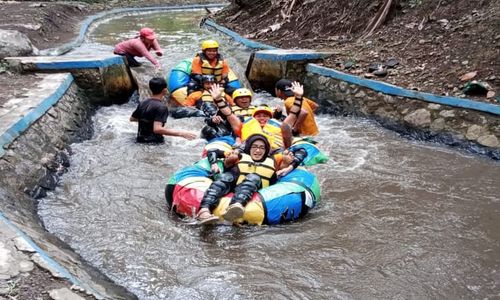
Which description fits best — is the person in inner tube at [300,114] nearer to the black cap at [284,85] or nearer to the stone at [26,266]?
the black cap at [284,85]

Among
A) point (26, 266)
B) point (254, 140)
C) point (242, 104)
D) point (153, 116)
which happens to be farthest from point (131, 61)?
point (26, 266)

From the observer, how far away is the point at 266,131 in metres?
5.67

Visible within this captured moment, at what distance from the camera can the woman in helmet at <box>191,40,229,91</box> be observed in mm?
8273

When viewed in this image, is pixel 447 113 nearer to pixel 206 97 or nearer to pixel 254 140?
pixel 254 140

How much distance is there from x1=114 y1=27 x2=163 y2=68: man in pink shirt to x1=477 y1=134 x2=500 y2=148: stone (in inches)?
209

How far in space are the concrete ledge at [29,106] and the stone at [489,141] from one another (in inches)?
194

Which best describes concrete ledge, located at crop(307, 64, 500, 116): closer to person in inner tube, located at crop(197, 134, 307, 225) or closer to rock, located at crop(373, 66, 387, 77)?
rock, located at crop(373, 66, 387, 77)

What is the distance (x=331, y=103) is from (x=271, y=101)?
1128 mm

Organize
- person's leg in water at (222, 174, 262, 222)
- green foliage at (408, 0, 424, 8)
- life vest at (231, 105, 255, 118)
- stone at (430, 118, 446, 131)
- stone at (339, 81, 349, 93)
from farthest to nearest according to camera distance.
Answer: green foliage at (408, 0, 424, 8) → stone at (339, 81, 349, 93) → stone at (430, 118, 446, 131) → life vest at (231, 105, 255, 118) → person's leg in water at (222, 174, 262, 222)

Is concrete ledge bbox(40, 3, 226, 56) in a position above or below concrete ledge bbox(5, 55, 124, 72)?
below

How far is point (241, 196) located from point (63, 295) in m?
2.00

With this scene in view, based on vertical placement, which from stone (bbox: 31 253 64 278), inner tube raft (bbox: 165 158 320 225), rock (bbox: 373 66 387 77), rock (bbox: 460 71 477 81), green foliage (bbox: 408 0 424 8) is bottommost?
inner tube raft (bbox: 165 158 320 225)

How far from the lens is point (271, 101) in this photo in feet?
29.2

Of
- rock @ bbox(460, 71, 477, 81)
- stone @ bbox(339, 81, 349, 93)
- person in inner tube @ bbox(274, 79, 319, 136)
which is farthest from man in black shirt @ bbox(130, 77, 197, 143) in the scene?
rock @ bbox(460, 71, 477, 81)
